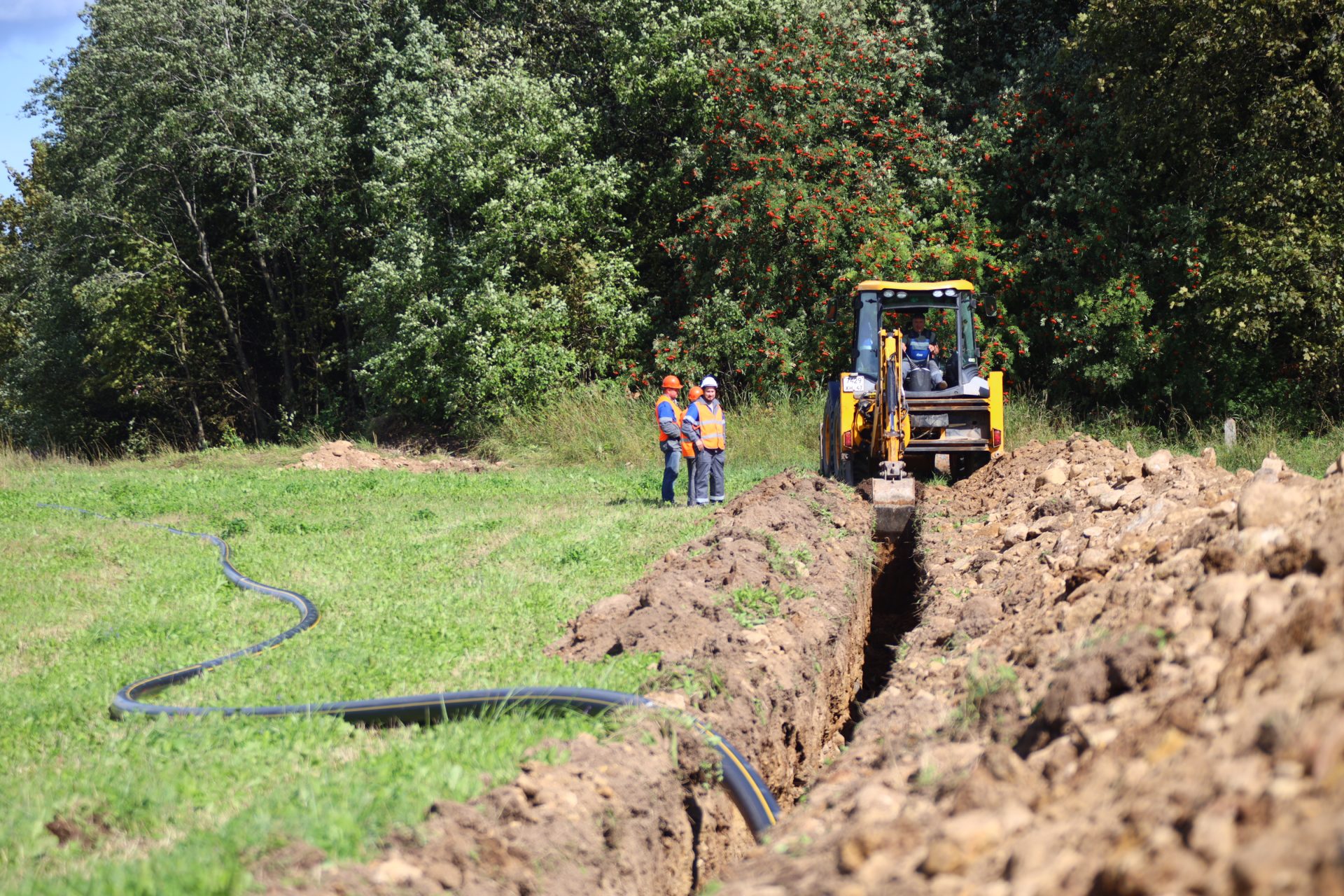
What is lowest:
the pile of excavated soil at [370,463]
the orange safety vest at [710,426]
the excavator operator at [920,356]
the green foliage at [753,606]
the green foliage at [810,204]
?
the pile of excavated soil at [370,463]

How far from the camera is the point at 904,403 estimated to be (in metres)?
11.9

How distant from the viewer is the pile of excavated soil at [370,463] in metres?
21.4

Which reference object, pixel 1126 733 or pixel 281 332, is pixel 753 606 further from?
pixel 281 332

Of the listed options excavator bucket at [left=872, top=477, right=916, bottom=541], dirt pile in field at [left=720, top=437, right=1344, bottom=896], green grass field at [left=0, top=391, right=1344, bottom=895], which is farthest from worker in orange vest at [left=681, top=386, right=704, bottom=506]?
dirt pile in field at [left=720, top=437, right=1344, bottom=896]

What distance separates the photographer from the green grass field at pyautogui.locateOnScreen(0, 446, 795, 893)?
413cm

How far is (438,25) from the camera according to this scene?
2817 centimetres

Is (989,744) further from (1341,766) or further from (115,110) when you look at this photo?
(115,110)

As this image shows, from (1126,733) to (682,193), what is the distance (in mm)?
22443

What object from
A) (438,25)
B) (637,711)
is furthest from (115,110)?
(637,711)

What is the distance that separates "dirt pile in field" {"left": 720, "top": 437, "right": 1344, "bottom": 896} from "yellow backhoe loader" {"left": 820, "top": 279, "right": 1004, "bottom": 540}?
4.20 meters

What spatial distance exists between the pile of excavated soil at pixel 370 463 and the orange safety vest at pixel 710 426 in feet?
27.7

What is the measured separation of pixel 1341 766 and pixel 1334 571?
1.57 m

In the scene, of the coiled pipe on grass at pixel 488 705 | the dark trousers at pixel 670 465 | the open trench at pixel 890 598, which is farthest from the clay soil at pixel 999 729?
the dark trousers at pixel 670 465

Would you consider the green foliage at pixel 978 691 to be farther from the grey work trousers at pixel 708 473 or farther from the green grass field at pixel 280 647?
the grey work trousers at pixel 708 473
